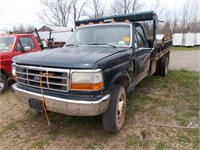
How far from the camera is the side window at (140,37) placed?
4.15 m

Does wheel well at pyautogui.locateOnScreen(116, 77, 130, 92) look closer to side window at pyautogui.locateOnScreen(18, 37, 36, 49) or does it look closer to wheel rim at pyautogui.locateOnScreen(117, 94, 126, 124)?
wheel rim at pyautogui.locateOnScreen(117, 94, 126, 124)

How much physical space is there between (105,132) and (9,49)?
14.6ft

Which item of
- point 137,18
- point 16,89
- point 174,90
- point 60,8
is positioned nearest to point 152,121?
point 174,90

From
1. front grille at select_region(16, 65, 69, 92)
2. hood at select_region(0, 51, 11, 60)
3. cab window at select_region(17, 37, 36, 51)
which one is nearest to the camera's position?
front grille at select_region(16, 65, 69, 92)

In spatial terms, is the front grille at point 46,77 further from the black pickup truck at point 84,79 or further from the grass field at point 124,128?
the grass field at point 124,128

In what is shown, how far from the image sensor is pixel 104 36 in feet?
13.2

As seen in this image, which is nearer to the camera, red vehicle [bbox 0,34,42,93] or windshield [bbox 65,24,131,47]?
windshield [bbox 65,24,131,47]

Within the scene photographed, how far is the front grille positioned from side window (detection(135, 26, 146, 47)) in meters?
2.15

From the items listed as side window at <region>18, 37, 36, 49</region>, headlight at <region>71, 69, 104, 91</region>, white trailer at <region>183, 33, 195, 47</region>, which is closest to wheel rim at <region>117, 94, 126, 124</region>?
headlight at <region>71, 69, 104, 91</region>

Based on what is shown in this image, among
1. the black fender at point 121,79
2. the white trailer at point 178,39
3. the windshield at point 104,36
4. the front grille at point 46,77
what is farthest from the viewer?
the white trailer at point 178,39

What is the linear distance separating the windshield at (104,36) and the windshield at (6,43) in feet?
8.95

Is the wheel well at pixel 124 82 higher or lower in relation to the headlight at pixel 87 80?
lower

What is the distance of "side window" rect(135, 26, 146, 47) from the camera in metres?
4.15

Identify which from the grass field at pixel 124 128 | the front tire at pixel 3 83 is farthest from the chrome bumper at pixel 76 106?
the front tire at pixel 3 83
